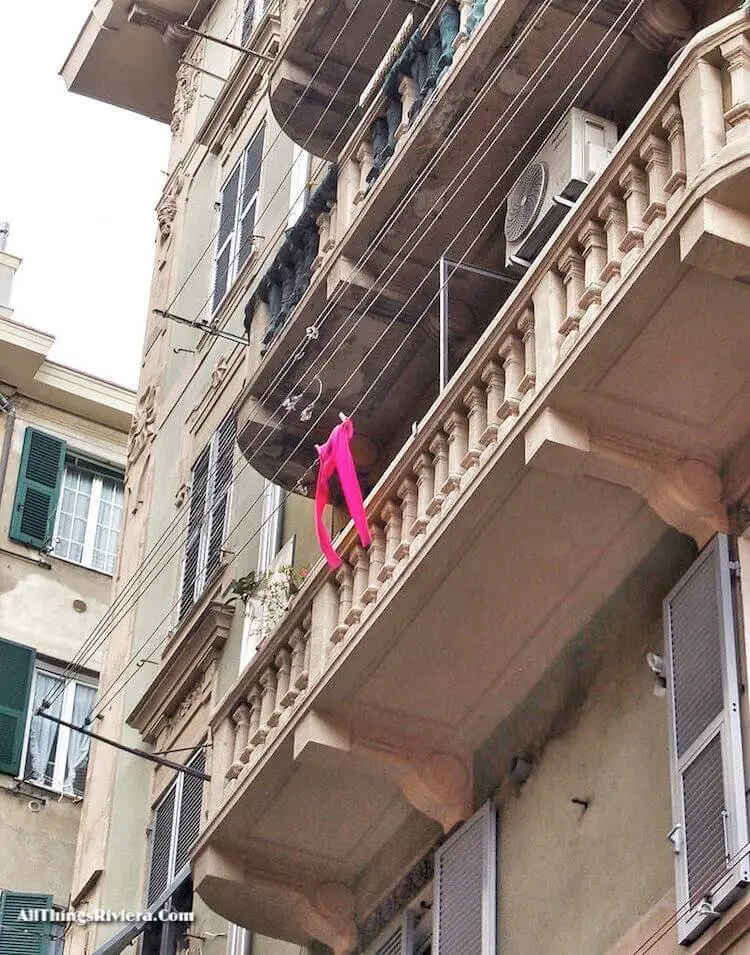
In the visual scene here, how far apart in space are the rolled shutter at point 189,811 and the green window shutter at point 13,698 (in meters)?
7.87

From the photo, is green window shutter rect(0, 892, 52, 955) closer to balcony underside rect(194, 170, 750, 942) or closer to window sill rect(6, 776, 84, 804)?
window sill rect(6, 776, 84, 804)

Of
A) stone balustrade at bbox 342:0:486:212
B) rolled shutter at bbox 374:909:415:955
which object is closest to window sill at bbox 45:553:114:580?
stone balustrade at bbox 342:0:486:212

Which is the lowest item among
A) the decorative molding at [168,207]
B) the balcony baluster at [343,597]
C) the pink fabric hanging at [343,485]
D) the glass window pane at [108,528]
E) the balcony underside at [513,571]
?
the balcony underside at [513,571]

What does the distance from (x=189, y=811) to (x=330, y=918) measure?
4134mm

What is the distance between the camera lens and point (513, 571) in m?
12.0

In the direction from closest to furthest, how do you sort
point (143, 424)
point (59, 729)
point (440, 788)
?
point (440, 788)
point (143, 424)
point (59, 729)

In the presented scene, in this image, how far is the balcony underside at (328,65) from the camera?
61.4 ft

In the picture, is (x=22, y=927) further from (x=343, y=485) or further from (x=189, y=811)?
(x=343, y=485)

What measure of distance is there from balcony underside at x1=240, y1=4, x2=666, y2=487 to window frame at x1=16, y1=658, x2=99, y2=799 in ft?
30.3

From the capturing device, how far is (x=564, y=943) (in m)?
11.2

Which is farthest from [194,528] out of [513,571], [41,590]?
[513,571]

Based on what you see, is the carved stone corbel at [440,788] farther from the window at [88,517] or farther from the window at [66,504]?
the window at [88,517]

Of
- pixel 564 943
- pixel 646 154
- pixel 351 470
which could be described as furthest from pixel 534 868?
pixel 646 154

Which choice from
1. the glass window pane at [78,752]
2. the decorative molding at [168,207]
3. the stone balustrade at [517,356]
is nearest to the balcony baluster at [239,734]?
the stone balustrade at [517,356]
